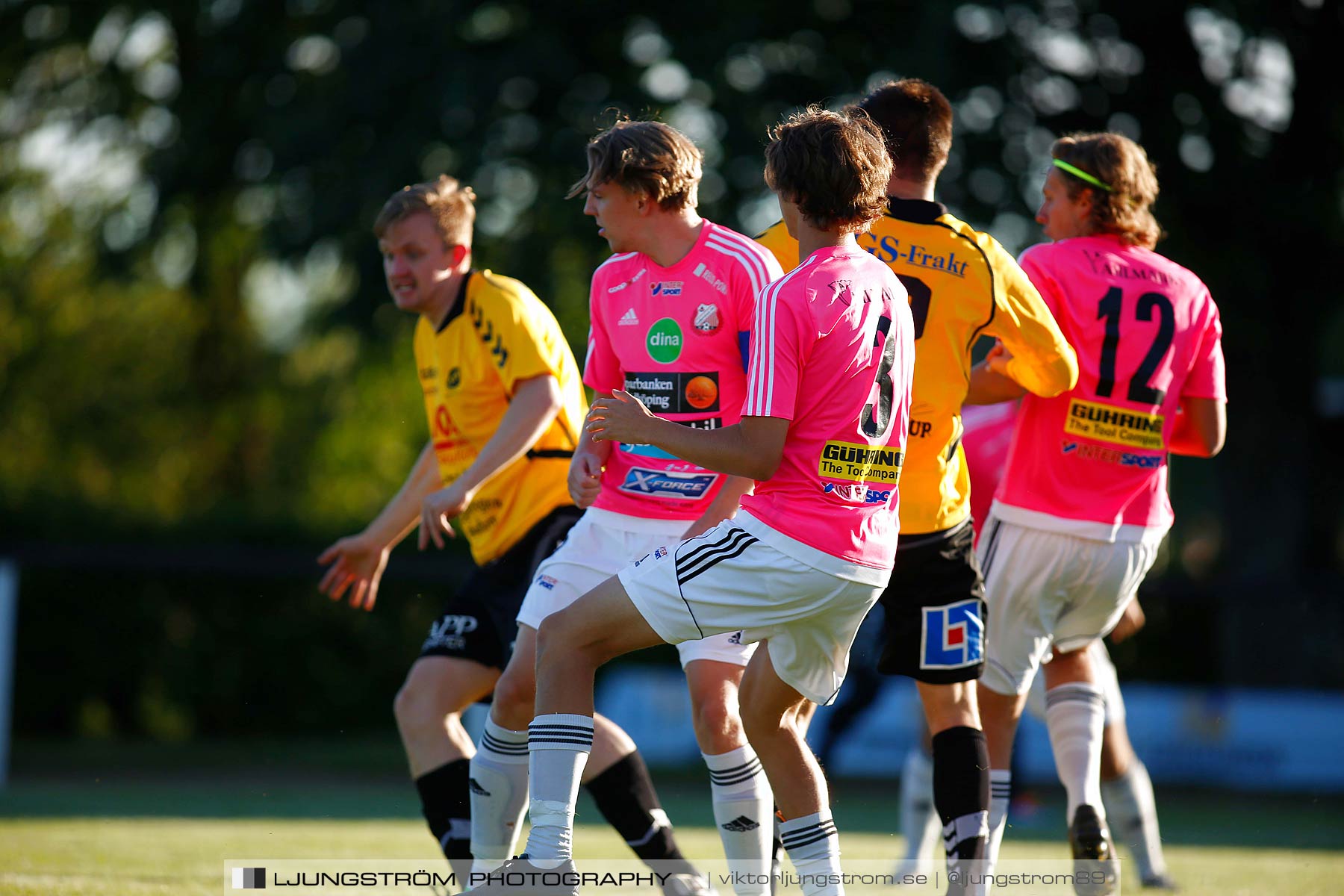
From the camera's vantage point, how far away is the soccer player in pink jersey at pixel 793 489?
137 inches

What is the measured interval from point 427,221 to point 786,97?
704cm

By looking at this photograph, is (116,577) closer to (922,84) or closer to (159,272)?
(159,272)

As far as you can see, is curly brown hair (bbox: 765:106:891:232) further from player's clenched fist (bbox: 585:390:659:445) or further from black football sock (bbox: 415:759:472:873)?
black football sock (bbox: 415:759:472:873)

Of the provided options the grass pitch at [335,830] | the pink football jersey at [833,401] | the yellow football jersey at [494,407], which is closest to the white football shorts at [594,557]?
the yellow football jersey at [494,407]

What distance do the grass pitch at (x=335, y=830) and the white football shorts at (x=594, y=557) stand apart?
172 centimetres

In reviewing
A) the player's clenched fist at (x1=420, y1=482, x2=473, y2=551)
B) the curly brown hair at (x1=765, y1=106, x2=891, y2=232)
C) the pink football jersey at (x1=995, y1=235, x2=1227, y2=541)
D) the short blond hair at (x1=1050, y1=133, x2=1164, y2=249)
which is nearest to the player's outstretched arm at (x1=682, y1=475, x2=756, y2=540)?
the curly brown hair at (x1=765, y1=106, x2=891, y2=232)

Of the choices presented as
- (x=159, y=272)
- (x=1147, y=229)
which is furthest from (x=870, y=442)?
(x=159, y=272)

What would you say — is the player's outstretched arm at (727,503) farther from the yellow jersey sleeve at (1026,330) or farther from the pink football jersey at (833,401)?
the yellow jersey sleeve at (1026,330)

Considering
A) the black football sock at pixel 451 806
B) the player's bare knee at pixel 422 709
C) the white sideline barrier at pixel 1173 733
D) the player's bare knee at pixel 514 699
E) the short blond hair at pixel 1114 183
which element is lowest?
the white sideline barrier at pixel 1173 733

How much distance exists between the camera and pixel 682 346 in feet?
13.8

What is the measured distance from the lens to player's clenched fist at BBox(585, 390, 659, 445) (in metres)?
3.52

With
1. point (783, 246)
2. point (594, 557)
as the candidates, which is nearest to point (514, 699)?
point (594, 557)

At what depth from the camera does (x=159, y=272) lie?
16.4 metres

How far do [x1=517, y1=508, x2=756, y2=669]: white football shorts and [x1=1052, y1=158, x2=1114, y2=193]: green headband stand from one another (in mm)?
1859
